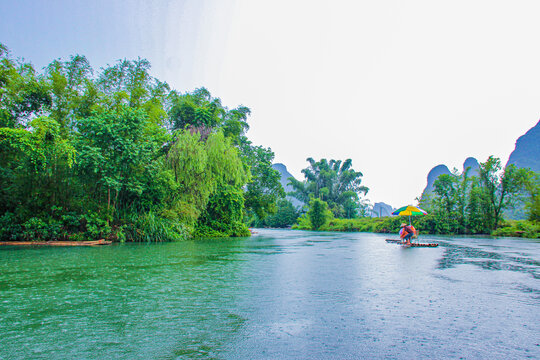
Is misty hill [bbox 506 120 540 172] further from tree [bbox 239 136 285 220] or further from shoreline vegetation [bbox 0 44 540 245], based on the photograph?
tree [bbox 239 136 285 220]

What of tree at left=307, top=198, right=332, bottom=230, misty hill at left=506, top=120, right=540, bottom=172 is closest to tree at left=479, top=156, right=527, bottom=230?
tree at left=307, top=198, right=332, bottom=230

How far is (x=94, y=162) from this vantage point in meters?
14.0

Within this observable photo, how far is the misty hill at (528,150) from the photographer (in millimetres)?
75188

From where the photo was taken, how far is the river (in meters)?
2.66

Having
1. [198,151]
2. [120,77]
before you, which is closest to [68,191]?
[198,151]

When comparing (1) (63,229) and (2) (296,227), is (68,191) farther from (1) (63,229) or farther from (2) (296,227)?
(2) (296,227)

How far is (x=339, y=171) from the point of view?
5944cm

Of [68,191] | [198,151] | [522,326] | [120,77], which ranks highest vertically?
[120,77]

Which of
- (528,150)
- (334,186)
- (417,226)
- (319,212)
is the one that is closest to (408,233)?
(417,226)

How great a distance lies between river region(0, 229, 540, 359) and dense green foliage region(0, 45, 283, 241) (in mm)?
8342

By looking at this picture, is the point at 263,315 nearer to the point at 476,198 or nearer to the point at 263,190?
the point at 263,190

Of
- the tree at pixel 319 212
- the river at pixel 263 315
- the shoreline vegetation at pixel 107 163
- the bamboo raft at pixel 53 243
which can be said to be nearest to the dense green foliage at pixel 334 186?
the tree at pixel 319 212

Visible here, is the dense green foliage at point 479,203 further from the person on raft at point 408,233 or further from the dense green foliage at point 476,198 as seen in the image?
the person on raft at point 408,233

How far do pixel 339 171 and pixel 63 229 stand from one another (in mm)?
50391
